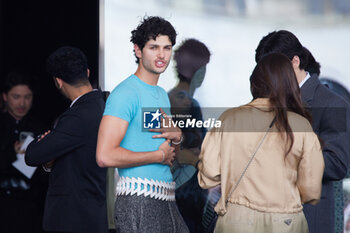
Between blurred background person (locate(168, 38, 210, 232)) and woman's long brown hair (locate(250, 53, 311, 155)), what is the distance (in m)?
1.43

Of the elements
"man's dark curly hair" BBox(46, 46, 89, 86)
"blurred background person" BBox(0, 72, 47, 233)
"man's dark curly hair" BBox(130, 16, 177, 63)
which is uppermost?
"man's dark curly hair" BBox(130, 16, 177, 63)

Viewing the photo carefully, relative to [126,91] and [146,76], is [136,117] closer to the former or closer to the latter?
[126,91]

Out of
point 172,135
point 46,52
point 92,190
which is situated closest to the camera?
point 172,135

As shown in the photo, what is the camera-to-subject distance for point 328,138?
8.84 ft

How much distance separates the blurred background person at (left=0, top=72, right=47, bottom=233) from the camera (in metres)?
4.01

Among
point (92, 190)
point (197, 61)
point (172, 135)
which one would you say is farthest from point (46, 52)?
point (172, 135)

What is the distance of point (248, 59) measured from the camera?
3.72 meters

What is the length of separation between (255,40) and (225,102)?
1.51ft

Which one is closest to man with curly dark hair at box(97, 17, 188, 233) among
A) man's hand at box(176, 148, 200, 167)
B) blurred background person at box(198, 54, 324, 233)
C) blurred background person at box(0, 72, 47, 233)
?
blurred background person at box(198, 54, 324, 233)

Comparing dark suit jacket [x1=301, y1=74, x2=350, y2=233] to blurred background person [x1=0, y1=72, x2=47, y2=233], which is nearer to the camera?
dark suit jacket [x1=301, y1=74, x2=350, y2=233]

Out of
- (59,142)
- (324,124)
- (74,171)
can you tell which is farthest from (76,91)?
(324,124)

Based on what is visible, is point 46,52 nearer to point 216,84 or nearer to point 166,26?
point 216,84

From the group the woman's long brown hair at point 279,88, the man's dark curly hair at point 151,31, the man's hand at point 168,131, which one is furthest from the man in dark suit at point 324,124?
the man's hand at point 168,131
